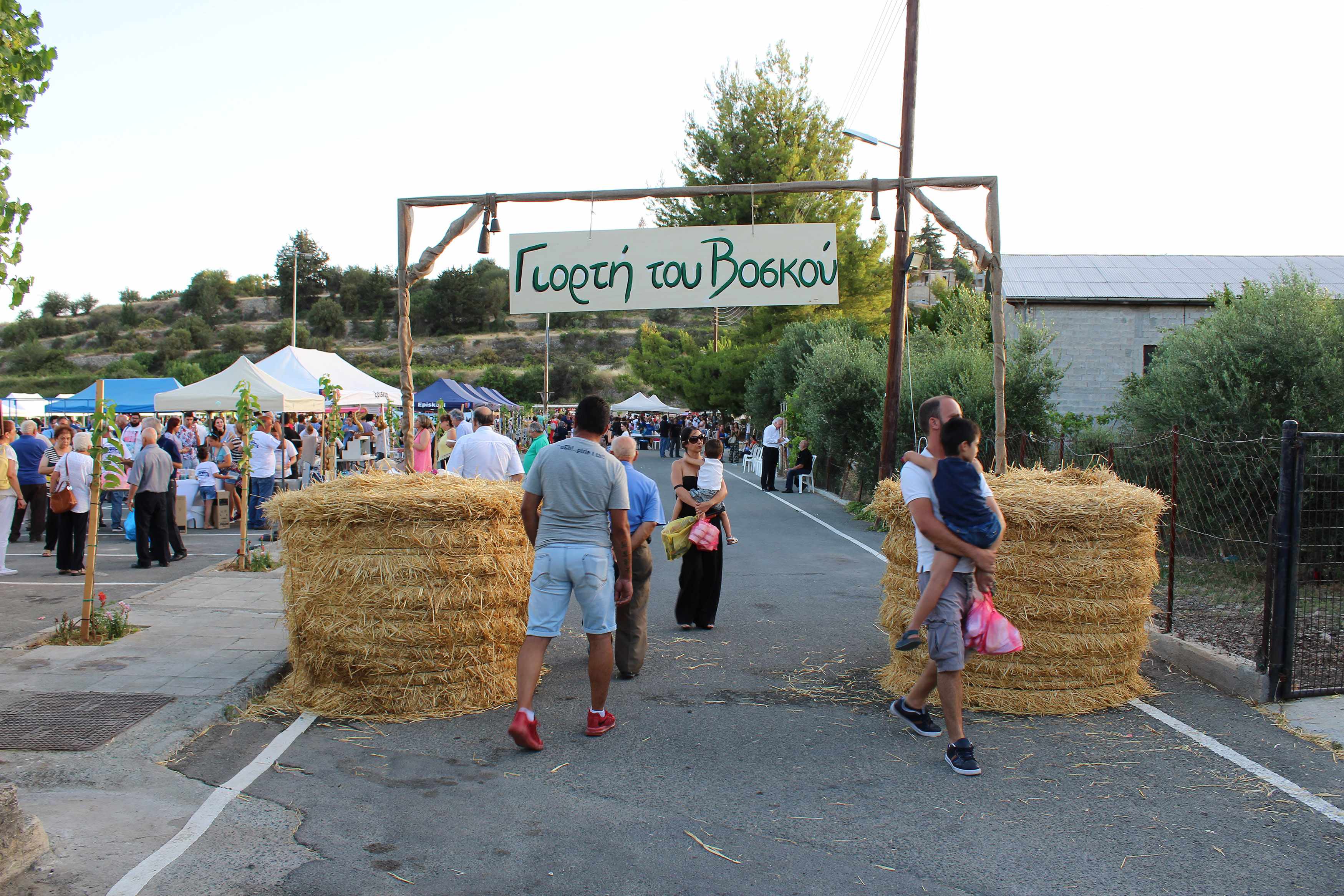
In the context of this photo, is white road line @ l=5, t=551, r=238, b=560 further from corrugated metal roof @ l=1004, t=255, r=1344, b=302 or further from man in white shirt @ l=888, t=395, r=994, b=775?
corrugated metal roof @ l=1004, t=255, r=1344, b=302

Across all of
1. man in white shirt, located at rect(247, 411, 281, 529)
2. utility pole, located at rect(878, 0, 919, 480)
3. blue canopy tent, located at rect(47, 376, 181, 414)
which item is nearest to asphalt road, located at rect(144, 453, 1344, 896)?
utility pole, located at rect(878, 0, 919, 480)

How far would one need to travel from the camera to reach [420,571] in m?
5.42

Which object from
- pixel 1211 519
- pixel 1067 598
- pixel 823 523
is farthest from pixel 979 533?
pixel 823 523

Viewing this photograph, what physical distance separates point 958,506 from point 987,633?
2.23 feet

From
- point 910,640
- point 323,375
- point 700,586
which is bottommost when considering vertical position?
point 700,586

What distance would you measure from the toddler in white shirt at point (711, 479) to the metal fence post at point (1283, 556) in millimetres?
4135

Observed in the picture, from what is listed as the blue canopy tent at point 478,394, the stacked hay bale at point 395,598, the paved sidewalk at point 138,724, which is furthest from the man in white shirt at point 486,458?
the blue canopy tent at point 478,394

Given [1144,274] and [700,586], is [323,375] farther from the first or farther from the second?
[1144,274]

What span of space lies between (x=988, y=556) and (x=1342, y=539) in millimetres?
6849

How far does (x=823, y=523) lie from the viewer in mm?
16625

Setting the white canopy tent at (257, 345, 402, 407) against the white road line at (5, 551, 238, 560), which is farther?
the white canopy tent at (257, 345, 402, 407)

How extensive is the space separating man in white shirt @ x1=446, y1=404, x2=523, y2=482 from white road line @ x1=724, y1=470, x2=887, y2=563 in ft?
Result: 12.0

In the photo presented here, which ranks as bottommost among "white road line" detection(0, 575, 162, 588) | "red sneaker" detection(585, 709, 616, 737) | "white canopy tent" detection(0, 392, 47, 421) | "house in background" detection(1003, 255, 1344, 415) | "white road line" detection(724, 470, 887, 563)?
"white road line" detection(0, 575, 162, 588)

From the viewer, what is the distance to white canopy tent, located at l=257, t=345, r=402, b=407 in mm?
22578
